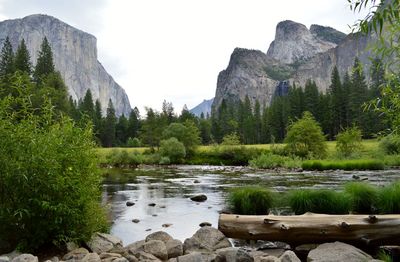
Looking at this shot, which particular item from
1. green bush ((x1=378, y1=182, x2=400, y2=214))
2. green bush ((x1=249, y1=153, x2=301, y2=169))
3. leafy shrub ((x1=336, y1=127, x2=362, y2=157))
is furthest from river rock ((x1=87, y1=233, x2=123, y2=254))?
leafy shrub ((x1=336, y1=127, x2=362, y2=157))

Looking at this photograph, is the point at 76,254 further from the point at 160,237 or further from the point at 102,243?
the point at 160,237

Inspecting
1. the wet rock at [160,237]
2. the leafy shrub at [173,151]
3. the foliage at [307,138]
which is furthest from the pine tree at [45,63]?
the wet rock at [160,237]

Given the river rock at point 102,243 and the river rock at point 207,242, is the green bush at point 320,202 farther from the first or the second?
the river rock at point 102,243

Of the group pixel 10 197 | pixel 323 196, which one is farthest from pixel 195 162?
pixel 10 197

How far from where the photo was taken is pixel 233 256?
7.52m

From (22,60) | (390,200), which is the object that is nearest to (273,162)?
Answer: (390,200)

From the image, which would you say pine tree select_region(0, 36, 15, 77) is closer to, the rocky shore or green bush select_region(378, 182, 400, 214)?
the rocky shore

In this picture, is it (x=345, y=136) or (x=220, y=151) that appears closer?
(x=345, y=136)

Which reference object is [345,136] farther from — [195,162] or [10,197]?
[10,197]

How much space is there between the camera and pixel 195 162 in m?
58.8

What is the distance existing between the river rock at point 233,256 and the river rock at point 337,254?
120cm

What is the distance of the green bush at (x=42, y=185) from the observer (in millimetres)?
8008

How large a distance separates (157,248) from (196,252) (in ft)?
3.73

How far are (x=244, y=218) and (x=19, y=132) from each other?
5.52m
